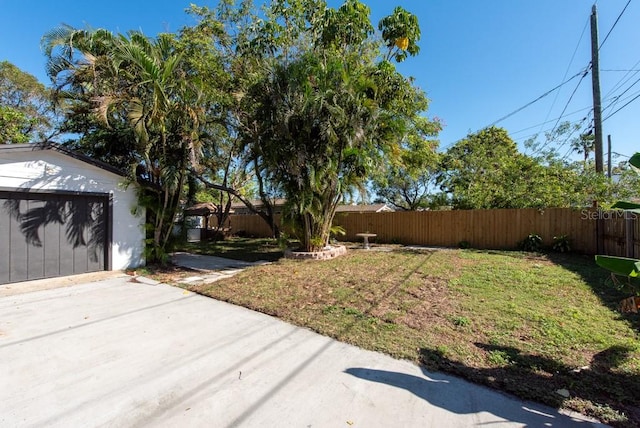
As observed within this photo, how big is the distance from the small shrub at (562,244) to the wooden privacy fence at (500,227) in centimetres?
14

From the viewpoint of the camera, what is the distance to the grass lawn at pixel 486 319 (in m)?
2.75

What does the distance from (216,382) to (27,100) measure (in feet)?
→ 61.9

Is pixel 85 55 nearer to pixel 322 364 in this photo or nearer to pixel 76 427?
pixel 76 427

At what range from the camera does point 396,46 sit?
9430 mm

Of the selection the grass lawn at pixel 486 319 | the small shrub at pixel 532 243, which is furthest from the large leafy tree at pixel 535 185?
the grass lawn at pixel 486 319

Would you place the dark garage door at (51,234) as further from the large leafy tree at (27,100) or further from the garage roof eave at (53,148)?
the large leafy tree at (27,100)

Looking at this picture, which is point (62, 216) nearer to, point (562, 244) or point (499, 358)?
point (499, 358)

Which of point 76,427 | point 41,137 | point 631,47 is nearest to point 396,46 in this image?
point 631,47

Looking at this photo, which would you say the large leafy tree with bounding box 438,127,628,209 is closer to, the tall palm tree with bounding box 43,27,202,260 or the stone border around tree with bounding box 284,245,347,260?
the stone border around tree with bounding box 284,245,347,260

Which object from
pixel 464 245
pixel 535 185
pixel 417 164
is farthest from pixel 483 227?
pixel 417 164

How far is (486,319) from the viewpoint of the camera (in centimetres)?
414

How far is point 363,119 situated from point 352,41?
2.71 meters

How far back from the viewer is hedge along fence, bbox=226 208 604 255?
9.73 m

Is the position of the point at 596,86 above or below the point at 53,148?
above
